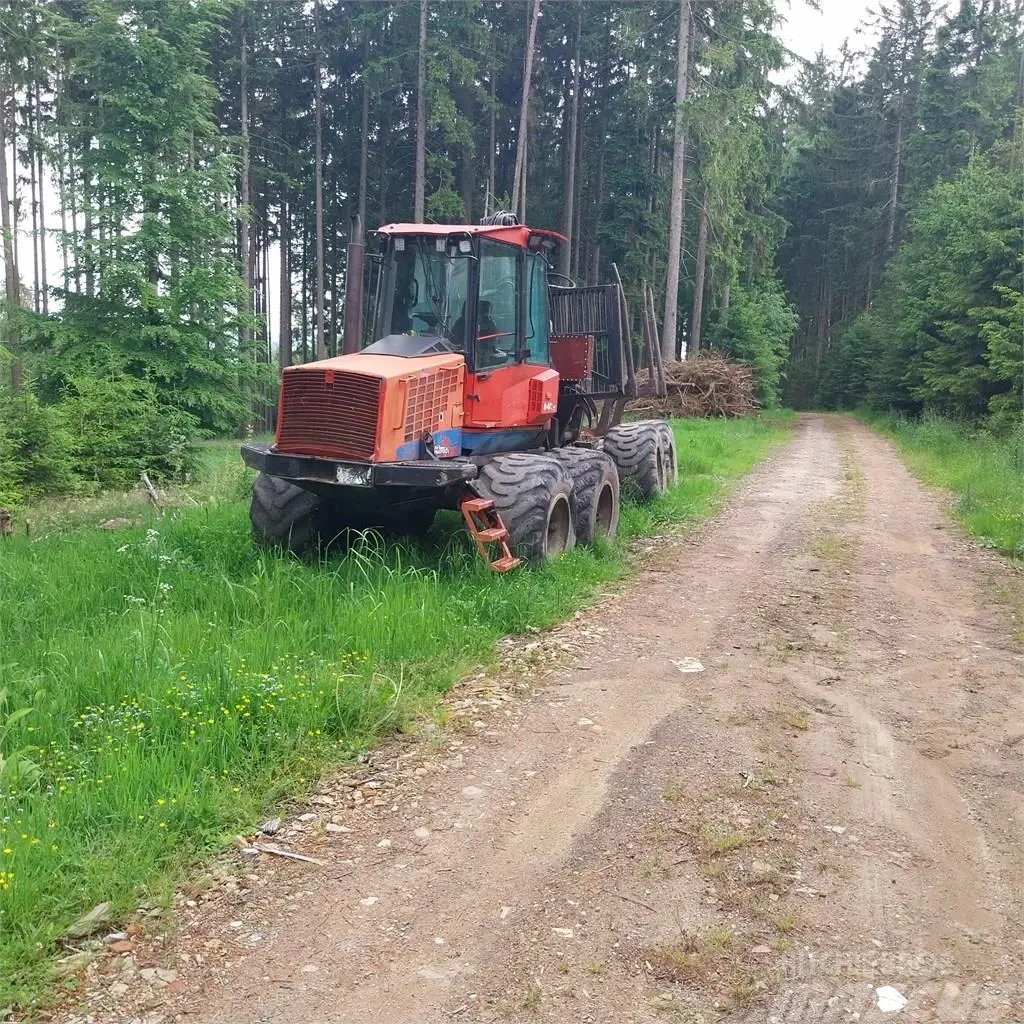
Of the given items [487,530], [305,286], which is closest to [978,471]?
[487,530]

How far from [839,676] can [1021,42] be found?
131 ft

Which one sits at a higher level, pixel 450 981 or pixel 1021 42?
pixel 1021 42

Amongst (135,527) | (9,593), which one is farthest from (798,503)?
(9,593)

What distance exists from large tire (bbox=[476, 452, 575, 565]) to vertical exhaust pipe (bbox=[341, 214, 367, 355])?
1.80m

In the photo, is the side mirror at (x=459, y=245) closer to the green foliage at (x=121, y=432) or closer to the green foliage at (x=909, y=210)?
the green foliage at (x=121, y=432)

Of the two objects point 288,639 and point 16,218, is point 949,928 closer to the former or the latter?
point 288,639

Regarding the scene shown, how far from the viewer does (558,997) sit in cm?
282

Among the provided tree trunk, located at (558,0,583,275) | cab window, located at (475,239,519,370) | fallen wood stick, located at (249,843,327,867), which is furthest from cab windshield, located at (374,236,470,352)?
tree trunk, located at (558,0,583,275)

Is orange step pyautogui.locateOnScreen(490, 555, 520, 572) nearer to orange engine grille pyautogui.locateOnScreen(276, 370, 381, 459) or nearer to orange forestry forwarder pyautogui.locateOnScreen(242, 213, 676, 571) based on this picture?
orange forestry forwarder pyautogui.locateOnScreen(242, 213, 676, 571)

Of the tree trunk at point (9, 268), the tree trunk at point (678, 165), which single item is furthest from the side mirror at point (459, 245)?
the tree trunk at point (678, 165)

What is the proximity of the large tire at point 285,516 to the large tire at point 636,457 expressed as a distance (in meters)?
4.40

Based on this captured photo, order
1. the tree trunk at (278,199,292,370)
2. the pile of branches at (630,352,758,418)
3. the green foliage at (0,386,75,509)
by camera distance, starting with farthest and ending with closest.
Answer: the tree trunk at (278,199,292,370), the pile of branches at (630,352,758,418), the green foliage at (0,386,75,509)

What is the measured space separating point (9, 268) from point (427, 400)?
542 inches

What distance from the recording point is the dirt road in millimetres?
2848
